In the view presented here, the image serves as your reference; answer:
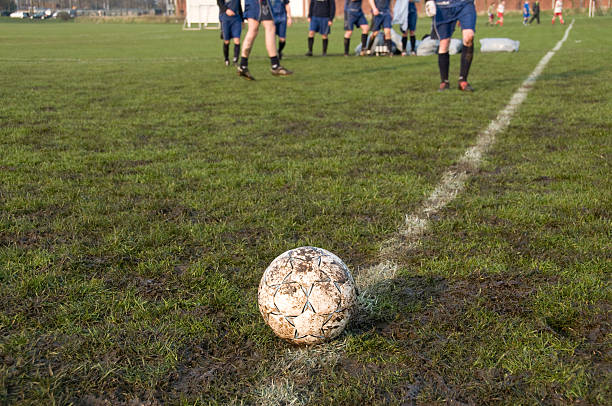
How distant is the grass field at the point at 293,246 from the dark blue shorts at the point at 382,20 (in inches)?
375

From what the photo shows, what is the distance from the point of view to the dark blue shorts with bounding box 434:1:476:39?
7.93m

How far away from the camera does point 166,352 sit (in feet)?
7.03

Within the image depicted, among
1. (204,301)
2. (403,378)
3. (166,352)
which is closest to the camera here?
(403,378)

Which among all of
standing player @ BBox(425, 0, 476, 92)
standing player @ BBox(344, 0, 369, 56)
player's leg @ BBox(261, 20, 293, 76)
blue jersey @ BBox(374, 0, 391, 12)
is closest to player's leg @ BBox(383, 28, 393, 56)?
standing player @ BBox(344, 0, 369, 56)

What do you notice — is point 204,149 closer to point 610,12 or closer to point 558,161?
point 558,161

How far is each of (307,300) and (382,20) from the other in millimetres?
15321

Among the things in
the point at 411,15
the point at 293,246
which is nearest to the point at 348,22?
the point at 411,15

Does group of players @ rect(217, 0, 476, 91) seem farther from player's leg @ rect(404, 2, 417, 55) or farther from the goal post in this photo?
the goal post

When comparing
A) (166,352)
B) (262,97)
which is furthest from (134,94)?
(166,352)

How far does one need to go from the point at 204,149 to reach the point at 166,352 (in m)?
3.56

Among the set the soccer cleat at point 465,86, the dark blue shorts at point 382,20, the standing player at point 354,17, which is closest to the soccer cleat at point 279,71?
the soccer cleat at point 465,86

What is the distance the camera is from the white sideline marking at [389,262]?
6.33ft

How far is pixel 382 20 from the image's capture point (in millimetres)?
16250

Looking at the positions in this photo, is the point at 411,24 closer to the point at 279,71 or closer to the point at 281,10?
the point at 281,10
